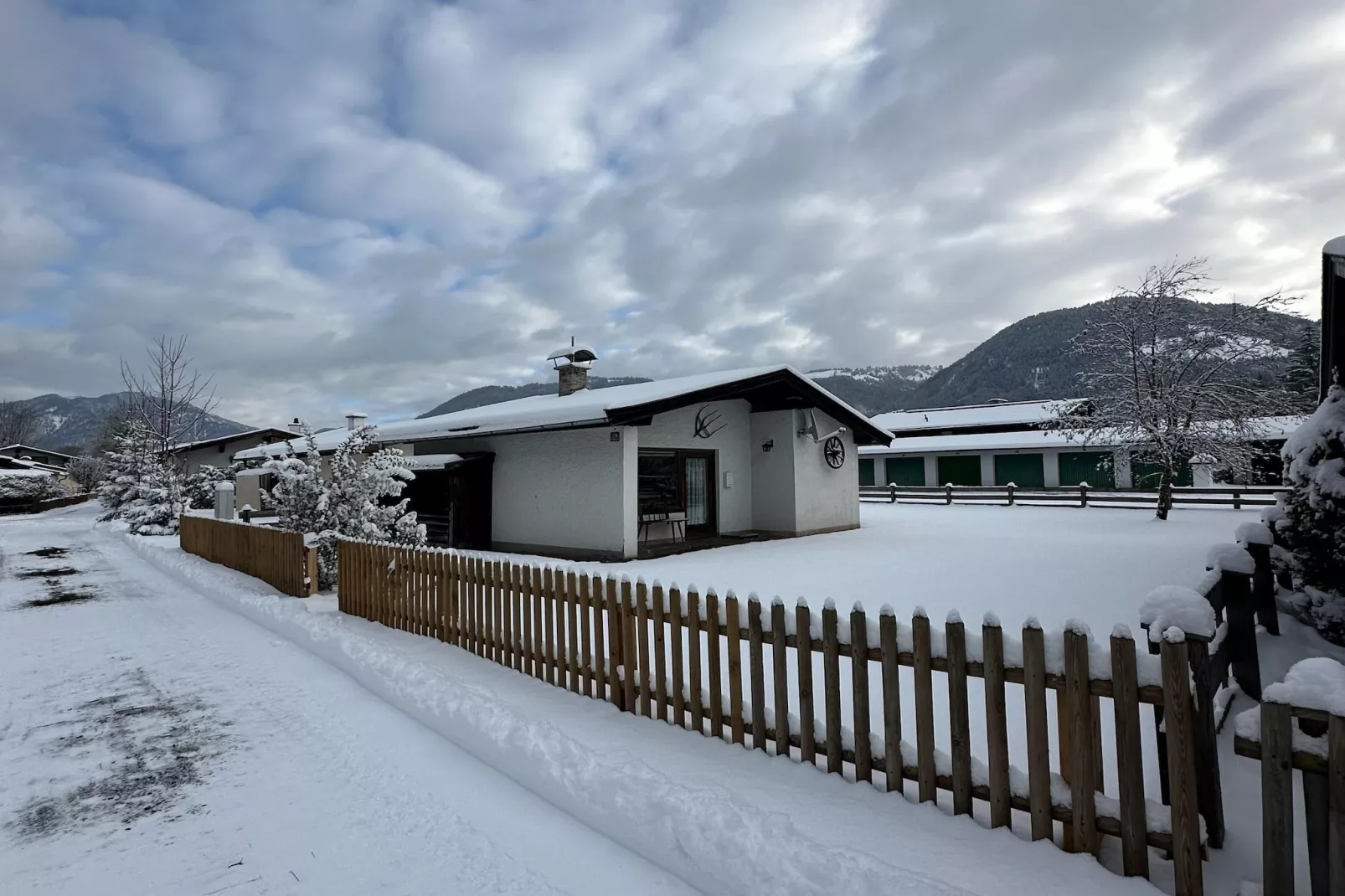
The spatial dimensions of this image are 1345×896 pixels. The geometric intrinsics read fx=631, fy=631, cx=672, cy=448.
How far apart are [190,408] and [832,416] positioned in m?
25.7

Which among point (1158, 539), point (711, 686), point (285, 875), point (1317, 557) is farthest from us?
point (1158, 539)

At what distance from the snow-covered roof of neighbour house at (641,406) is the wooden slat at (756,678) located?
7.72m

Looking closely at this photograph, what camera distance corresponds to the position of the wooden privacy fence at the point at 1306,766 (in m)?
1.95

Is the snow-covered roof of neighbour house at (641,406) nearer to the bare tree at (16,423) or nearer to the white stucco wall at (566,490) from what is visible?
the white stucco wall at (566,490)

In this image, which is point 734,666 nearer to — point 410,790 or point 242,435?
point 410,790

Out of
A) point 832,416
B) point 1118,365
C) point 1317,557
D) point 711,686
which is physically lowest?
point 711,686

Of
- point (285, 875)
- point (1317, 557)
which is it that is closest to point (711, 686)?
point (285, 875)

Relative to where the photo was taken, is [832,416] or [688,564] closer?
[688,564]

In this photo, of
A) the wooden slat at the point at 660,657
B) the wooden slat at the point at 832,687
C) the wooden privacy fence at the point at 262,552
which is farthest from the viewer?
the wooden privacy fence at the point at 262,552

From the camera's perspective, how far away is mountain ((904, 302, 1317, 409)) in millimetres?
76188

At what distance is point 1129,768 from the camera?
2453 mm

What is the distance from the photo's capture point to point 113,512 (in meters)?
25.5

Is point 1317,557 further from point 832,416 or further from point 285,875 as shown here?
point 832,416

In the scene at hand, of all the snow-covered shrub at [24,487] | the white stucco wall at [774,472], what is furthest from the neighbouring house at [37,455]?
the white stucco wall at [774,472]
